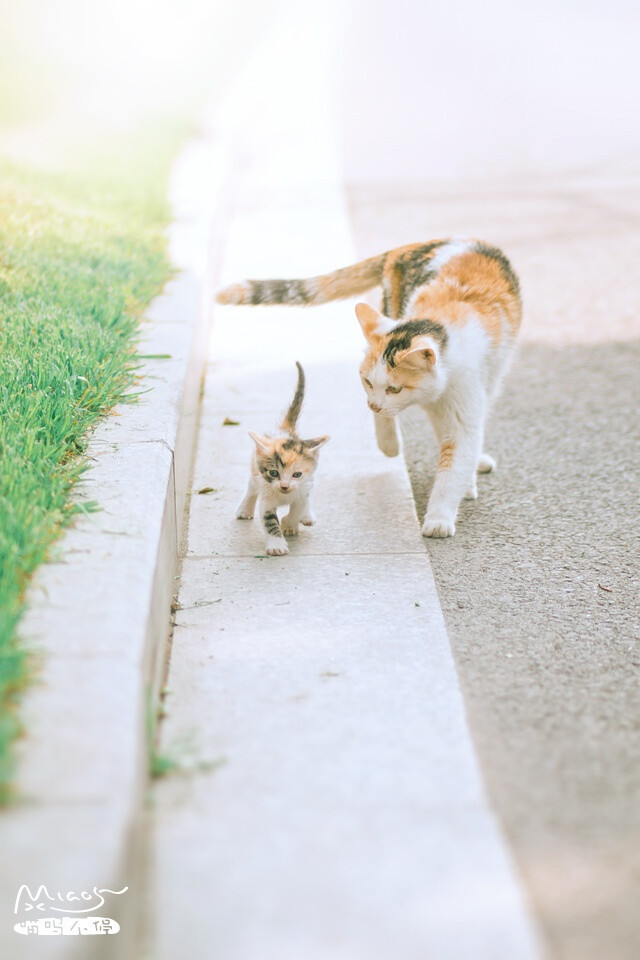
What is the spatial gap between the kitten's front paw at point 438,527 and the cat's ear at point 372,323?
0.80 m

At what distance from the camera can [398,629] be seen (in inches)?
150

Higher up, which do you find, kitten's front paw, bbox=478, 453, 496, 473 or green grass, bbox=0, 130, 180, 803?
green grass, bbox=0, 130, 180, 803

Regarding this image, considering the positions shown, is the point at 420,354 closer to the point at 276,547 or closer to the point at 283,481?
the point at 283,481

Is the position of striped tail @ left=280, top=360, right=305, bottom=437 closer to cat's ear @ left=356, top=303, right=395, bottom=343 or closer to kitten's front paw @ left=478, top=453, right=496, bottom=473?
cat's ear @ left=356, top=303, right=395, bottom=343

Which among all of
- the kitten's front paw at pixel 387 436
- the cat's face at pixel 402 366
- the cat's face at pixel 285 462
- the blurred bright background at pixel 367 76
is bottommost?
the kitten's front paw at pixel 387 436

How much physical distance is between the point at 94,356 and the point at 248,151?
9.76m

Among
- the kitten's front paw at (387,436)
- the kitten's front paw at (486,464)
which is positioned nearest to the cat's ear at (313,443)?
the kitten's front paw at (387,436)

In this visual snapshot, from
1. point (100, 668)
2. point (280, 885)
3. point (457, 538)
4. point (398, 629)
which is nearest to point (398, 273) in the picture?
point (457, 538)

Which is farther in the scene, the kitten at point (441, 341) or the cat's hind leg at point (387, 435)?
the cat's hind leg at point (387, 435)

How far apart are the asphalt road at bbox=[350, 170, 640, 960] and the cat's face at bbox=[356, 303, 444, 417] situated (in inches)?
22.6

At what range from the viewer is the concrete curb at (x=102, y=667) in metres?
2.26

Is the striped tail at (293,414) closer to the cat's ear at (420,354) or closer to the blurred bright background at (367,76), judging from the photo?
the cat's ear at (420,354)

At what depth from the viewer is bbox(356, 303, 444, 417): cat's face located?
4.52m

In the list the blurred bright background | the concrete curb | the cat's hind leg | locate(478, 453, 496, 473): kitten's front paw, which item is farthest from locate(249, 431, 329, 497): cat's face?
the blurred bright background
